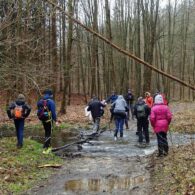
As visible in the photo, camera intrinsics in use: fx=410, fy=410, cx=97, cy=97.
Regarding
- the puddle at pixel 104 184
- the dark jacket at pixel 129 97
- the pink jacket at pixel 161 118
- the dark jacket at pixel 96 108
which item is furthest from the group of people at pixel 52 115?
the dark jacket at pixel 129 97

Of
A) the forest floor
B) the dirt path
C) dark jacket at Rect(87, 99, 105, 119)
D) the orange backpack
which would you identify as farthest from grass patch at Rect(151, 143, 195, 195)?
dark jacket at Rect(87, 99, 105, 119)

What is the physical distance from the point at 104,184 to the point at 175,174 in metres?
1.67

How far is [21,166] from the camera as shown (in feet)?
36.5

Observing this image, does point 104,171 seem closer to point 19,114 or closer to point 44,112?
point 44,112

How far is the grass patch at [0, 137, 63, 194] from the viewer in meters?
9.45

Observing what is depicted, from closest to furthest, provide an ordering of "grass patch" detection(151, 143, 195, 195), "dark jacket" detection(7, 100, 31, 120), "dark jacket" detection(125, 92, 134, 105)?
"grass patch" detection(151, 143, 195, 195) < "dark jacket" detection(7, 100, 31, 120) < "dark jacket" detection(125, 92, 134, 105)

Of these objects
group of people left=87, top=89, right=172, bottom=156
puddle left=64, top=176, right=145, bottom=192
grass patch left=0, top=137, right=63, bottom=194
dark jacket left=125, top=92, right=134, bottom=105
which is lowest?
puddle left=64, top=176, right=145, bottom=192

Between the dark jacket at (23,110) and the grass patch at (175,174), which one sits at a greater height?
the dark jacket at (23,110)

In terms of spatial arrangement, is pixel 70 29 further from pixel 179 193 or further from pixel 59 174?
pixel 179 193

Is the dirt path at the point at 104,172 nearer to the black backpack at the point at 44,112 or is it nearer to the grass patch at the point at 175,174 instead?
the grass patch at the point at 175,174

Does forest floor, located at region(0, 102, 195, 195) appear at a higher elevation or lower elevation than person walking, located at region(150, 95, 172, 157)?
lower

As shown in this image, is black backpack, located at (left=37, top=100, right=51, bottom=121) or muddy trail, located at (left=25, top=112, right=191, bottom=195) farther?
black backpack, located at (left=37, top=100, right=51, bottom=121)

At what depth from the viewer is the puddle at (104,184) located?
362 inches

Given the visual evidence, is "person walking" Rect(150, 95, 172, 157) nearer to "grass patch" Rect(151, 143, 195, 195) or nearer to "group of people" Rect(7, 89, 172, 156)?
"group of people" Rect(7, 89, 172, 156)
